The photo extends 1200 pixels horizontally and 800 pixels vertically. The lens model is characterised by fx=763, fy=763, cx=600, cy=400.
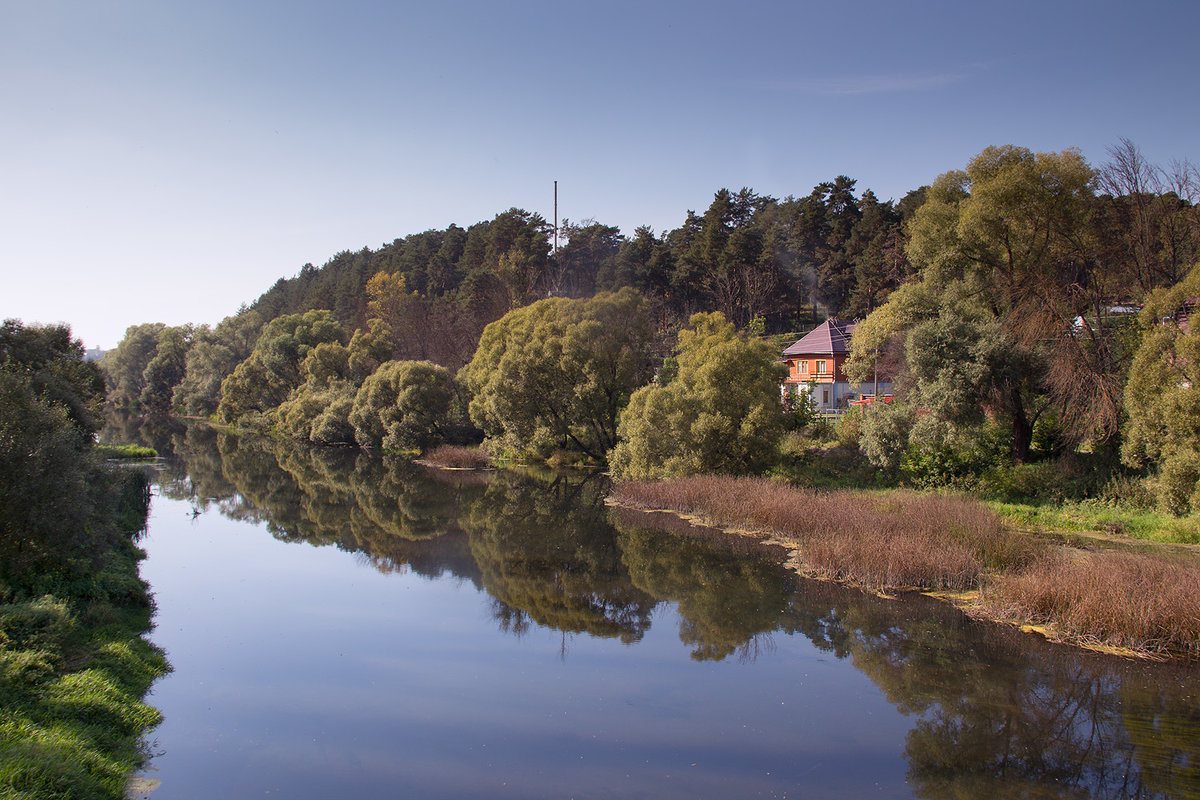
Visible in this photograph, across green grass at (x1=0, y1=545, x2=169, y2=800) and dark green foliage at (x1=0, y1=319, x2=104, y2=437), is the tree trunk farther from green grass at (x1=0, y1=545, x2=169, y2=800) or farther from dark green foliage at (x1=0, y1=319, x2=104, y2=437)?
dark green foliage at (x1=0, y1=319, x2=104, y2=437)

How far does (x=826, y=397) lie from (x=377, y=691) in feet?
143

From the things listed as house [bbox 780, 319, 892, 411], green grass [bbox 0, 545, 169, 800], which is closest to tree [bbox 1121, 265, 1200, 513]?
green grass [bbox 0, 545, 169, 800]

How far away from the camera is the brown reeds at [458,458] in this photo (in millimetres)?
44469

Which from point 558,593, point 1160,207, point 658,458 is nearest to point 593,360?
point 658,458

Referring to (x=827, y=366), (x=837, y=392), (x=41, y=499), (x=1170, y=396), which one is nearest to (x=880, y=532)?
(x=1170, y=396)

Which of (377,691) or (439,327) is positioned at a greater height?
(439,327)

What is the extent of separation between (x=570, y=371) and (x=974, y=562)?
24.5 meters

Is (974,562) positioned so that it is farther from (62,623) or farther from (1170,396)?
(62,623)

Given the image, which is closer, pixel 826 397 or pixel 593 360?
pixel 593 360

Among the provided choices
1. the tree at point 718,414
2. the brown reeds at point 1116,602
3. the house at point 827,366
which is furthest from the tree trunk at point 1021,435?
the house at point 827,366

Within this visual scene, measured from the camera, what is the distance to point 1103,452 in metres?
23.7

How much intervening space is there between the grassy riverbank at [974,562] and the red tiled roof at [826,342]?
1127 inches

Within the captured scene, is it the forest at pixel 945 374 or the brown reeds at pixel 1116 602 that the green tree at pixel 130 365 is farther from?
the brown reeds at pixel 1116 602

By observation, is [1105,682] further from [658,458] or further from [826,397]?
[826,397]
